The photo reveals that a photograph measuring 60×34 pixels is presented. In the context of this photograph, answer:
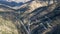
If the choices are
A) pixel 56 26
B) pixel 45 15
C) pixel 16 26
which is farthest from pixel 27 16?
pixel 56 26

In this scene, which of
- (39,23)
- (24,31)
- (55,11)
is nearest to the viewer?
(24,31)

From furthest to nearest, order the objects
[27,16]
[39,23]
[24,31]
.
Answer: [27,16]
[39,23]
[24,31]

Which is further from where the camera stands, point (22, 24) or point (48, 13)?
point (48, 13)

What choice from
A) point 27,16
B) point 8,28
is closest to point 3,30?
point 8,28

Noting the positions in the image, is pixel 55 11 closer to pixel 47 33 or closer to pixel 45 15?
pixel 45 15

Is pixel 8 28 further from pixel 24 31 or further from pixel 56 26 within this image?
pixel 56 26

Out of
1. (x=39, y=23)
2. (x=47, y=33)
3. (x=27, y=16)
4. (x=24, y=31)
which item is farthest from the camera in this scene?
(x=27, y=16)

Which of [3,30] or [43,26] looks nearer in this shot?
[3,30]

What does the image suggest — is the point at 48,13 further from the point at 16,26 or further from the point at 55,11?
the point at 16,26

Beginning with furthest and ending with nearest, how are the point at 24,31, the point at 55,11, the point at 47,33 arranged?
the point at 55,11, the point at 24,31, the point at 47,33
